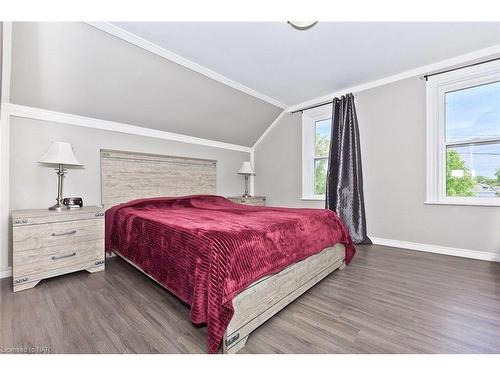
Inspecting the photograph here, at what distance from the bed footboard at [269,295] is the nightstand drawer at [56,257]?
178cm

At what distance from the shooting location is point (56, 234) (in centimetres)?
201

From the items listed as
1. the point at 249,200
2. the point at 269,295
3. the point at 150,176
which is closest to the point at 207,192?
the point at 249,200

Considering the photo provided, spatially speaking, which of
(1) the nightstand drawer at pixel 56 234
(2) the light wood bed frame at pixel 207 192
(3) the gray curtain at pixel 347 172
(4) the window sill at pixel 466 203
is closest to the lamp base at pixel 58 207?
(1) the nightstand drawer at pixel 56 234

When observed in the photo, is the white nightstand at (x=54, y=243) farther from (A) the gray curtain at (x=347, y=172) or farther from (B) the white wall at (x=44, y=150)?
(A) the gray curtain at (x=347, y=172)

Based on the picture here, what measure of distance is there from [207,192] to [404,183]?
9.59ft

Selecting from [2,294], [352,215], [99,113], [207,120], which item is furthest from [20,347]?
[352,215]

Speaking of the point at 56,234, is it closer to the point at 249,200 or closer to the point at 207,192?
the point at 207,192

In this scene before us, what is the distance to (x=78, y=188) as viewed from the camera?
2635 mm

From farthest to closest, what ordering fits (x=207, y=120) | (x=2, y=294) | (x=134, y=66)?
(x=207, y=120)
(x=134, y=66)
(x=2, y=294)

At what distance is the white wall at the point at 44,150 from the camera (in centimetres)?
226

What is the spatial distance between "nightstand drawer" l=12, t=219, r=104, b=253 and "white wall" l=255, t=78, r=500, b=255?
341cm

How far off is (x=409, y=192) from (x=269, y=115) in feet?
8.23
